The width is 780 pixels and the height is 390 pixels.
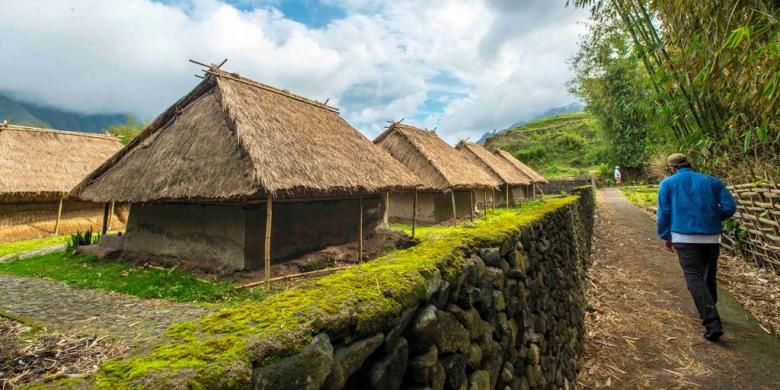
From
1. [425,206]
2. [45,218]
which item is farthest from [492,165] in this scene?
[45,218]

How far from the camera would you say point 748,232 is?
6.82 metres

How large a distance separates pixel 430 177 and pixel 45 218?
48.9ft

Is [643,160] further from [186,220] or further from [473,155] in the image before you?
[186,220]

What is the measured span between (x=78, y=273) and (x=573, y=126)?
50830 mm

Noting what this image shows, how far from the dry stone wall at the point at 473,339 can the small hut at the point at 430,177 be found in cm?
1002

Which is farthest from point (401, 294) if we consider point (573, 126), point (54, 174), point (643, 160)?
point (573, 126)

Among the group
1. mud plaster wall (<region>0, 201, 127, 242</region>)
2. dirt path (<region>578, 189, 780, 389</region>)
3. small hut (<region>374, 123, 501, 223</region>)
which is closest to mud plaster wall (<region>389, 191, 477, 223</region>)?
small hut (<region>374, 123, 501, 223</region>)

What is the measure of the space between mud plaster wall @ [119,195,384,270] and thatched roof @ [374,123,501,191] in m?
5.46

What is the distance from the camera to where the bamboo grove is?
3.66 m

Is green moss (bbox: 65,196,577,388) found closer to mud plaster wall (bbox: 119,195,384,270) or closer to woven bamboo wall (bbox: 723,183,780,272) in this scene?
mud plaster wall (bbox: 119,195,384,270)

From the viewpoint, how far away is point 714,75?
15.5 ft

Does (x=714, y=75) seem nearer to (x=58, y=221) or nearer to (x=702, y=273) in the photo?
(x=702, y=273)

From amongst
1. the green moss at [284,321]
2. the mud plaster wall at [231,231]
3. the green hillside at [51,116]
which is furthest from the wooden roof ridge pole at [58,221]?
the green hillside at [51,116]

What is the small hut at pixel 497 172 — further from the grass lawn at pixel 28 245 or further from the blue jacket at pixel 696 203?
the grass lawn at pixel 28 245
